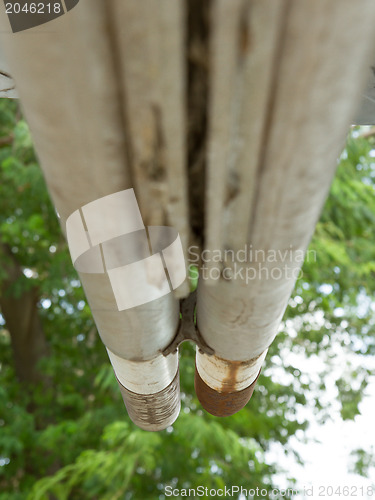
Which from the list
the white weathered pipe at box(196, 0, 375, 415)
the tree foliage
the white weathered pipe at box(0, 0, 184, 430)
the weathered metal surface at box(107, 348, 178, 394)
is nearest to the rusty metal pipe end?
the weathered metal surface at box(107, 348, 178, 394)

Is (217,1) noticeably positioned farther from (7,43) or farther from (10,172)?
(10,172)

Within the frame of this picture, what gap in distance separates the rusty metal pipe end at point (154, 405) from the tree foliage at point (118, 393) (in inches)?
55.7

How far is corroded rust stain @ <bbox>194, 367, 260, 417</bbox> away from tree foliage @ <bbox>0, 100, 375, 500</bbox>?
1465mm

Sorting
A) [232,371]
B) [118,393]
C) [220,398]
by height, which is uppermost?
[232,371]

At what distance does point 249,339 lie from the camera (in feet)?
2.28

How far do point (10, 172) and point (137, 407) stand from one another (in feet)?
7.17

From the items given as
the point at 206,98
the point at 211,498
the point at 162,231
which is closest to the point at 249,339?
the point at 162,231

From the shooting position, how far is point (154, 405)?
100cm

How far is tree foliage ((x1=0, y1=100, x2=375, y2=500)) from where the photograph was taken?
8.41ft

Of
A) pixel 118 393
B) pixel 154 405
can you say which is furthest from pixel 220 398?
pixel 118 393

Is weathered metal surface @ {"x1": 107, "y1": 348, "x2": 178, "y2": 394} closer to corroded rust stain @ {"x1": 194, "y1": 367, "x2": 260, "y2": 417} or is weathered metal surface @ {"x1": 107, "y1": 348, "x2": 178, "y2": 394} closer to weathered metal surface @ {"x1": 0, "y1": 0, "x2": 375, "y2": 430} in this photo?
corroded rust stain @ {"x1": 194, "y1": 367, "x2": 260, "y2": 417}

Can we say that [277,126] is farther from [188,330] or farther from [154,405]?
[154,405]

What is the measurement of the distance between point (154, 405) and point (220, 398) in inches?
7.1

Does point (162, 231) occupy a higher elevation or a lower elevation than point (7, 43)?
lower
